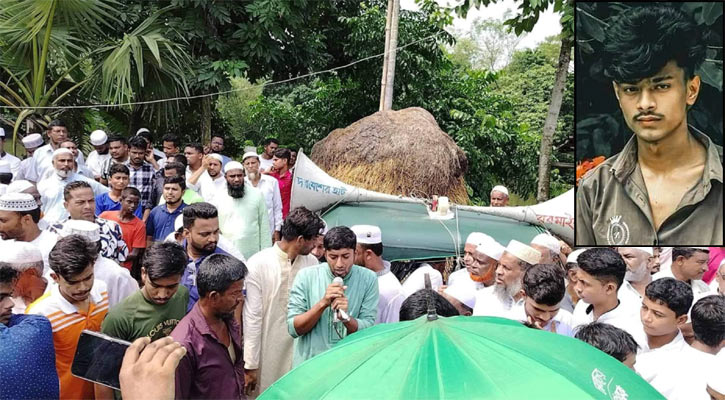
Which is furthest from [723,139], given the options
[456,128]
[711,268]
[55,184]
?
[456,128]

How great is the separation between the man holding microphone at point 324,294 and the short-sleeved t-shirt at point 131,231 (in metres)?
2.05

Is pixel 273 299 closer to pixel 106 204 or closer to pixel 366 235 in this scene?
pixel 366 235

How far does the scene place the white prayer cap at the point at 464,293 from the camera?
4602mm

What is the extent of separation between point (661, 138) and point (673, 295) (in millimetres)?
912

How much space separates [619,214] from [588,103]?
1.60ft

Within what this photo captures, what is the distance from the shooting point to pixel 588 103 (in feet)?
9.64

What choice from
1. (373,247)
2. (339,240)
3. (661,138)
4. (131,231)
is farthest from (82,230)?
(661,138)

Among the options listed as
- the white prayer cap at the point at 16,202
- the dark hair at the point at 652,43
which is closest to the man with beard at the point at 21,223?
the white prayer cap at the point at 16,202

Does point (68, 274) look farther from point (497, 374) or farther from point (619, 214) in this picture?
point (619, 214)

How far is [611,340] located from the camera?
10.2ft

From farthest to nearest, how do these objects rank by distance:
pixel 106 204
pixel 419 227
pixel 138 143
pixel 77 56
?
pixel 77 56
pixel 138 143
pixel 419 227
pixel 106 204

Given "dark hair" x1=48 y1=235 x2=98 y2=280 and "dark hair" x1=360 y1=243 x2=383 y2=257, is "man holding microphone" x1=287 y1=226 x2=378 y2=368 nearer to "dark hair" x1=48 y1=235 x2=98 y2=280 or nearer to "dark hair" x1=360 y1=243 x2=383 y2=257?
"dark hair" x1=360 y1=243 x2=383 y2=257

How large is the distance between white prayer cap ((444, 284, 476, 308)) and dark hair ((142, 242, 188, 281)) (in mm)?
2006

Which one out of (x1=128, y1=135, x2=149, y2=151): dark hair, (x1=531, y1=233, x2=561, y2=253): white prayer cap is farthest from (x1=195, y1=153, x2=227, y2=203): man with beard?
(x1=531, y1=233, x2=561, y2=253): white prayer cap
